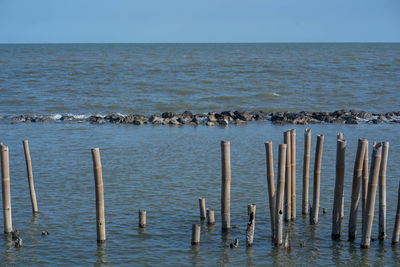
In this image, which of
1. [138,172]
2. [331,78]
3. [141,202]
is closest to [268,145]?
[141,202]

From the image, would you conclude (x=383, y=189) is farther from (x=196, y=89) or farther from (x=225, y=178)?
(x=196, y=89)

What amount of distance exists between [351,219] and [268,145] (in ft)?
8.62

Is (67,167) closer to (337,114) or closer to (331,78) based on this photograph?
(337,114)

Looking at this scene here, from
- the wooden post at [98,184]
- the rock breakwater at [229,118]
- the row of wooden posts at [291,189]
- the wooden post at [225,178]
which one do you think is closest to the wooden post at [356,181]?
the row of wooden posts at [291,189]

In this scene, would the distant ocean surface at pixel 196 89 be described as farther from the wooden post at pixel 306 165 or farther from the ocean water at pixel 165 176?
the wooden post at pixel 306 165

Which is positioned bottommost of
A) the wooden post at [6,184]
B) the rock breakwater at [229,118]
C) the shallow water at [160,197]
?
the shallow water at [160,197]

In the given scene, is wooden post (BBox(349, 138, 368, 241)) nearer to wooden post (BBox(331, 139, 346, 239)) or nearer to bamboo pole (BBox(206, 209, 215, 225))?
wooden post (BBox(331, 139, 346, 239))

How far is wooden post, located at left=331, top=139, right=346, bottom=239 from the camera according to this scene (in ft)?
39.9

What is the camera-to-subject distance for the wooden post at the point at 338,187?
12164mm

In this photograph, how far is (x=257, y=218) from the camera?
14.6 metres

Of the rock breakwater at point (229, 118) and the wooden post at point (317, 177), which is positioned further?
the rock breakwater at point (229, 118)

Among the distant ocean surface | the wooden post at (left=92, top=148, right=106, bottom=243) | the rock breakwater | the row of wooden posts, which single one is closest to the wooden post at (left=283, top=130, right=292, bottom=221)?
the row of wooden posts

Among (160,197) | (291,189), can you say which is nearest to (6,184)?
(160,197)

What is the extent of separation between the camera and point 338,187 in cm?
1237
